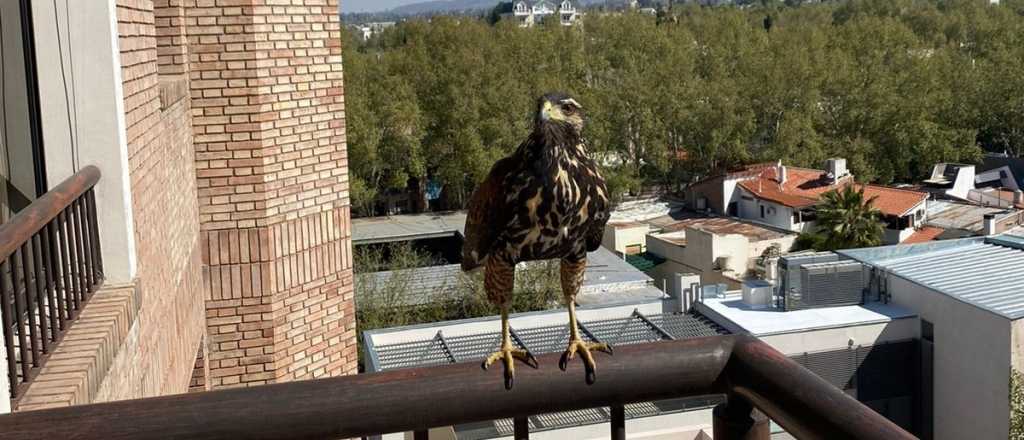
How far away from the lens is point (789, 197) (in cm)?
3347

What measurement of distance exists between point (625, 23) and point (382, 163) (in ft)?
55.0

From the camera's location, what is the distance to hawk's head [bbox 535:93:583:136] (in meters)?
2.63

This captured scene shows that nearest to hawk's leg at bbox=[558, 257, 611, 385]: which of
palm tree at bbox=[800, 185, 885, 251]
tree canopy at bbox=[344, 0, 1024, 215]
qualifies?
palm tree at bbox=[800, 185, 885, 251]

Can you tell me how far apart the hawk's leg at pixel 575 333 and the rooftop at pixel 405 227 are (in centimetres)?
2720

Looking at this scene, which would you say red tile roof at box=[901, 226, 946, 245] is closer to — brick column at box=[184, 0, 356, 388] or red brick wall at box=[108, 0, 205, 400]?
brick column at box=[184, 0, 356, 388]

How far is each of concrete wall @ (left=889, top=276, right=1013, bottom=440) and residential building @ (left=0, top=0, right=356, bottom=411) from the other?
1200 cm

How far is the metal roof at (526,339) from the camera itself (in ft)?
49.5

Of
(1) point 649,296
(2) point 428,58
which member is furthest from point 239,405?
(2) point 428,58

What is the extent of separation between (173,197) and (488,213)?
9.85ft

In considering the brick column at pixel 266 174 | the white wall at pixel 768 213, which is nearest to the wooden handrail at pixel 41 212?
the brick column at pixel 266 174

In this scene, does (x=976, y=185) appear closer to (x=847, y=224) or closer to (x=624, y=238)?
(x=847, y=224)

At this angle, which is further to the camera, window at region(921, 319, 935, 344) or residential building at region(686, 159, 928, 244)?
residential building at region(686, 159, 928, 244)

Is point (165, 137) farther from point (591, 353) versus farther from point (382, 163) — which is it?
point (382, 163)

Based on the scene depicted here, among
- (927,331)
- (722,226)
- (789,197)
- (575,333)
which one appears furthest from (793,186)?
(575,333)
